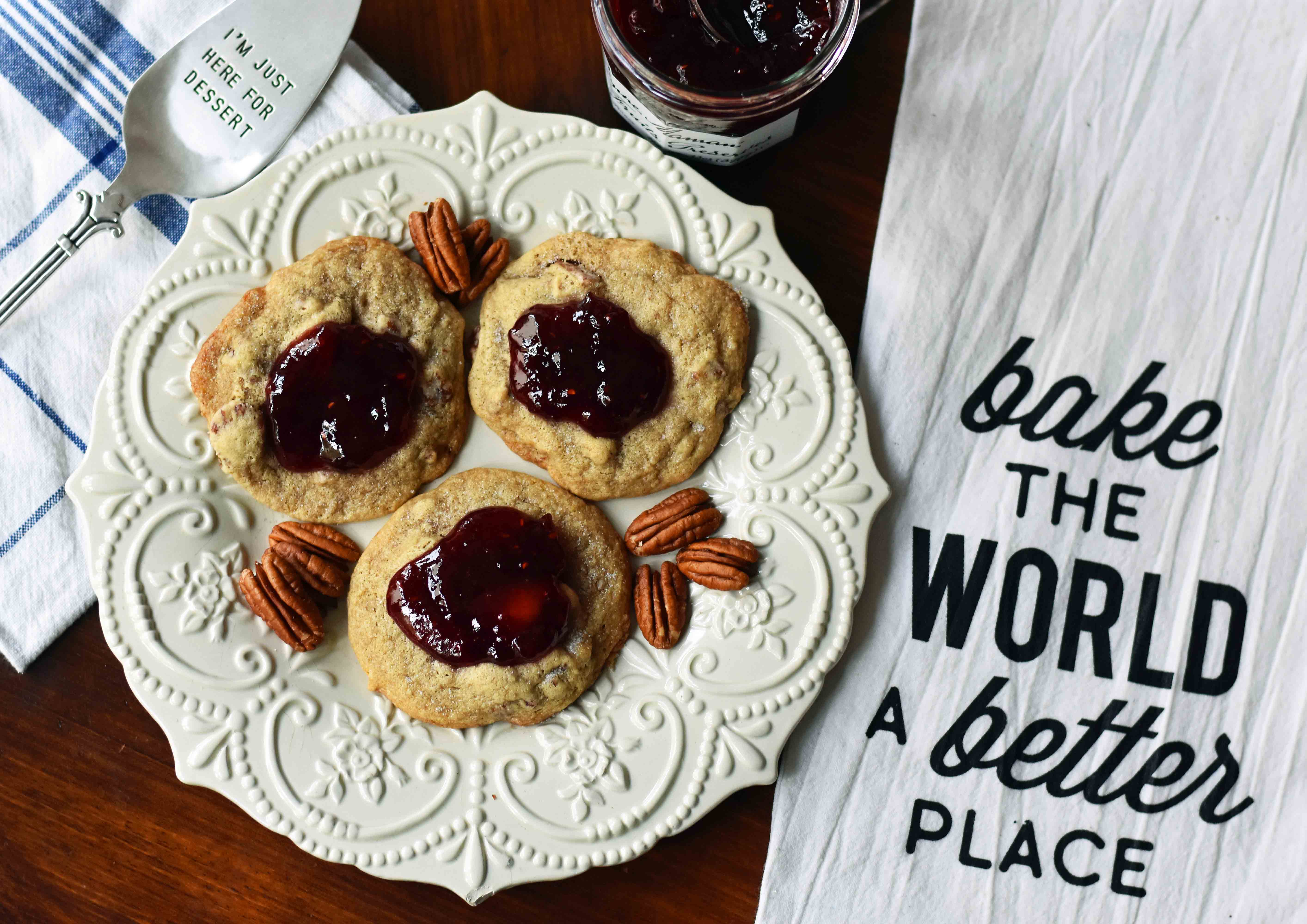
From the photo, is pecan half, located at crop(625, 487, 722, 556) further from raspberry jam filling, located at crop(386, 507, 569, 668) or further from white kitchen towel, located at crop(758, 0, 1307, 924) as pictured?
white kitchen towel, located at crop(758, 0, 1307, 924)

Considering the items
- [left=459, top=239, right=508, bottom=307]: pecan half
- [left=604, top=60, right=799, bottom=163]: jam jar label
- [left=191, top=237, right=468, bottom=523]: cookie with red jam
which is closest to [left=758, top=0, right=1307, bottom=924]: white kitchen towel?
[left=604, top=60, right=799, bottom=163]: jam jar label

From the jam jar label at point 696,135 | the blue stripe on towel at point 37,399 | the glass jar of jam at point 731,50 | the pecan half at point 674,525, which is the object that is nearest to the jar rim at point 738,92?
the glass jar of jam at point 731,50

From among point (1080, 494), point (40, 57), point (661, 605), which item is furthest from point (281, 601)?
point (1080, 494)

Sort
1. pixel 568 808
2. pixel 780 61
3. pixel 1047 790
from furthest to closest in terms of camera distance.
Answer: pixel 1047 790 < pixel 568 808 < pixel 780 61

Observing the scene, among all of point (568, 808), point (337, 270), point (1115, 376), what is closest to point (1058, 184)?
point (1115, 376)

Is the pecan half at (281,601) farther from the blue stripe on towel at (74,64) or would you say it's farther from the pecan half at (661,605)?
the blue stripe on towel at (74,64)

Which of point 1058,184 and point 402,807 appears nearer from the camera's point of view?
point 402,807

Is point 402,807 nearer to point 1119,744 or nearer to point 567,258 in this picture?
point 567,258

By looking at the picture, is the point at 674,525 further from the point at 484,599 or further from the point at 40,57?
the point at 40,57
